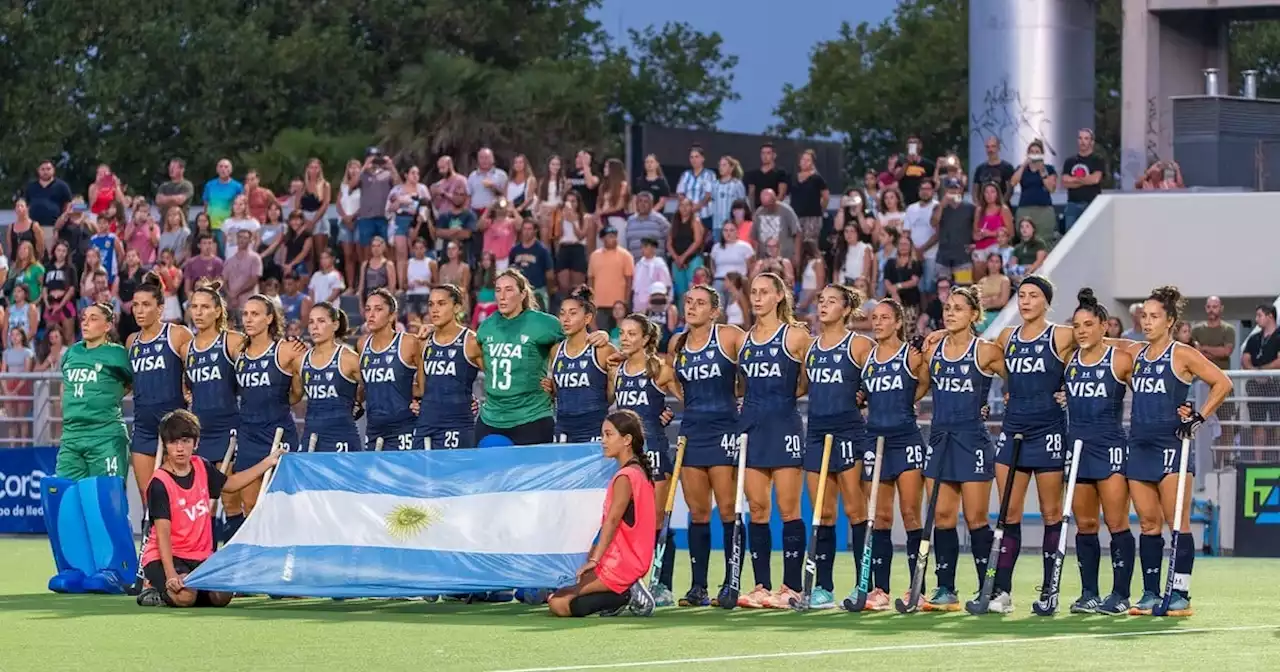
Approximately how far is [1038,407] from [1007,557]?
3.00 feet

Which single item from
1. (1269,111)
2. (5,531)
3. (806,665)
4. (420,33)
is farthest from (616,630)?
(420,33)

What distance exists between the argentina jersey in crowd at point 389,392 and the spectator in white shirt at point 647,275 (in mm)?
8013

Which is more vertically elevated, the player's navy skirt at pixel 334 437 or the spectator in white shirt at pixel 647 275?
the spectator in white shirt at pixel 647 275

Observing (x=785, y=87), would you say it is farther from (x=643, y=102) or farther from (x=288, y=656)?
(x=288, y=656)

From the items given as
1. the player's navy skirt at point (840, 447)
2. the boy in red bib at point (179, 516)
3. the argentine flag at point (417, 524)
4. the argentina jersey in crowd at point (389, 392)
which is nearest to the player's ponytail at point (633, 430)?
the argentine flag at point (417, 524)

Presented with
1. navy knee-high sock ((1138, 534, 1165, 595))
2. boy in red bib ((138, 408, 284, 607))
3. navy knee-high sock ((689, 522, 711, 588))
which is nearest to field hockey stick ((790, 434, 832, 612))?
navy knee-high sock ((689, 522, 711, 588))

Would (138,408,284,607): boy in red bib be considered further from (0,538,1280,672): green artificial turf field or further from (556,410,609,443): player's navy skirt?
(556,410,609,443): player's navy skirt

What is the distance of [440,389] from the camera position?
54.5 ft

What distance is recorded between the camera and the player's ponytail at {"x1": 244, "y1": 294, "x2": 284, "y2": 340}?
16.8 metres

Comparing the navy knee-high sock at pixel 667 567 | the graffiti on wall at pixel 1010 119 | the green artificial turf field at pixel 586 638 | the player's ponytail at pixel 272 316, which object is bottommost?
the green artificial turf field at pixel 586 638

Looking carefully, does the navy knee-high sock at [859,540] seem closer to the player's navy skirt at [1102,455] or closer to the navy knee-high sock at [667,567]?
the navy knee-high sock at [667,567]

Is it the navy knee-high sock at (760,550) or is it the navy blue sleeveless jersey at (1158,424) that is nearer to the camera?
the navy blue sleeveless jersey at (1158,424)

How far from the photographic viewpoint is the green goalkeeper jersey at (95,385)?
17.1 metres

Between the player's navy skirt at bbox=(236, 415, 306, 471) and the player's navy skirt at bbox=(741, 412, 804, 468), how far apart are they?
10.7 ft
